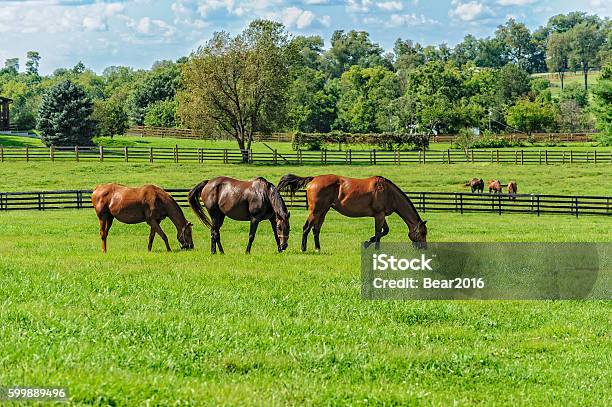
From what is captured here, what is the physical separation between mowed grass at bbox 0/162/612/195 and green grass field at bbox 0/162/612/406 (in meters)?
28.3

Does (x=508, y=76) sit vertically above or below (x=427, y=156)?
above

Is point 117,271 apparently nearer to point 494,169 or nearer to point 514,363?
point 514,363

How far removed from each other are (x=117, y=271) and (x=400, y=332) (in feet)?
17.0

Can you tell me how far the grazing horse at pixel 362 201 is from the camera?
17.2 m

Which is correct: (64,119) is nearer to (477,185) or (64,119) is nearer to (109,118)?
(109,118)

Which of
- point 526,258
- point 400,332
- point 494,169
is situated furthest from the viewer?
point 494,169

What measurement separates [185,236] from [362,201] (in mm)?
3758

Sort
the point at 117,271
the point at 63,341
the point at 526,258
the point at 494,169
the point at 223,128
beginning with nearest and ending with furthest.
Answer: the point at 63,341 < the point at 117,271 < the point at 526,258 < the point at 494,169 < the point at 223,128

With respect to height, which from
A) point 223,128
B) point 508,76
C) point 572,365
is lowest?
point 572,365

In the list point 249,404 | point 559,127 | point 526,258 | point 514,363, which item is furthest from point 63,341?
point 559,127

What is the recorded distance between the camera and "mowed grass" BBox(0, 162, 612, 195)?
4316 cm

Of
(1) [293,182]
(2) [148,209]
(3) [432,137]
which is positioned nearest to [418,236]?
(1) [293,182]

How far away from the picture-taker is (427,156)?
199ft

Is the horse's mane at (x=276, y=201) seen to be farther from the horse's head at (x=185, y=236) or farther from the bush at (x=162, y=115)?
the bush at (x=162, y=115)
